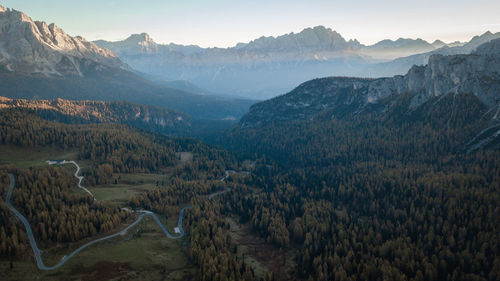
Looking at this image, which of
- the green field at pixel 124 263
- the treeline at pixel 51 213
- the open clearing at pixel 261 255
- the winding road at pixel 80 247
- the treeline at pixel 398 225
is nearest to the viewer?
the green field at pixel 124 263

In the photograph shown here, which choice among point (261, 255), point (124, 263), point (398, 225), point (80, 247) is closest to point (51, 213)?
point (80, 247)

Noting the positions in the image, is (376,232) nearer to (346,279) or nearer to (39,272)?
(346,279)

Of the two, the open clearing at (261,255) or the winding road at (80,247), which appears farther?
the open clearing at (261,255)

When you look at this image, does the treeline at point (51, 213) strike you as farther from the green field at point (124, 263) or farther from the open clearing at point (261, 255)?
the open clearing at point (261, 255)

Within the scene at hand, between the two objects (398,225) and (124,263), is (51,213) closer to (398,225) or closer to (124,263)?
(124,263)

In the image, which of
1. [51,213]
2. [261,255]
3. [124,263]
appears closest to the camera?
[124,263]

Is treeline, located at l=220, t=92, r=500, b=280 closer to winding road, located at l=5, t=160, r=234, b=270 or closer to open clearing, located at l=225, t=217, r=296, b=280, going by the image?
open clearing, located at l=225, t=217, r=296, b=280

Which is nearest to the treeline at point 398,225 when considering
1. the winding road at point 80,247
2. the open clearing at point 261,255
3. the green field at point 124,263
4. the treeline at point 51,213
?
the open clearing at point 261,255

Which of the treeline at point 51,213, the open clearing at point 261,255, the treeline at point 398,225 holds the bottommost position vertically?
the open clearing at point 261,255

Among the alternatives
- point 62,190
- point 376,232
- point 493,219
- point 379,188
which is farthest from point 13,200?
point 493,219

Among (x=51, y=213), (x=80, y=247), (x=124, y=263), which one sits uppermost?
(x=51, y=213)

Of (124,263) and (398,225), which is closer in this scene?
(124,263)

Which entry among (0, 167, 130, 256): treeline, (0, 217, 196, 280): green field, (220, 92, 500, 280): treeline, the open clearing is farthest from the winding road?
(220, 92, 500, 280): treeline
